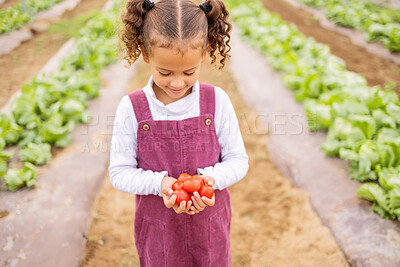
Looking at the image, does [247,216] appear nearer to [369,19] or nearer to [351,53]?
[351,53]

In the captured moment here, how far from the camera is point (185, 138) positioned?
1495 millimetres

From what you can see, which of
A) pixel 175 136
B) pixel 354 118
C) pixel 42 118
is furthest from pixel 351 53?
pixel 175 136

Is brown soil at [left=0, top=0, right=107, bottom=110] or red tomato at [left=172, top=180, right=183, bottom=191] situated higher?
red tomato at [left=172, top=180, right=183, bottom=191]

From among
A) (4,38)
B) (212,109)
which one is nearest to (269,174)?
(212,109)

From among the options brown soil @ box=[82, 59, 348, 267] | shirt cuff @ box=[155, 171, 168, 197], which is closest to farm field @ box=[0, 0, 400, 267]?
brown soil @ box=[82, 59, 348, 267]

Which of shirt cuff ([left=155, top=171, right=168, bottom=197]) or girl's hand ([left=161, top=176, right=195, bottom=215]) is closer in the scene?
girl's hand ([left=161, top=176, right=195, bottom=215])

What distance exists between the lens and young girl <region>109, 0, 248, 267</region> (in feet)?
4.26

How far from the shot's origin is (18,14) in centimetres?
921

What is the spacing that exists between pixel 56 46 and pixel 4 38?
126 cm

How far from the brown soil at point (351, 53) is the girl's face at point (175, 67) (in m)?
5.09

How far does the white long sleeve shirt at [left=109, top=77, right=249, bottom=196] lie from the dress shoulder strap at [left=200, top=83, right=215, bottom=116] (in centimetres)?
2

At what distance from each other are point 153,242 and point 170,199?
1.58 feet

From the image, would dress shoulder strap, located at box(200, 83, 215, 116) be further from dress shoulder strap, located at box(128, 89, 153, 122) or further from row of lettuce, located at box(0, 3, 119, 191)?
row of lettuce, located at box(0, 3, 119, 191)

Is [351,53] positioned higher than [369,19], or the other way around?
[369,19]
